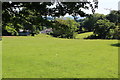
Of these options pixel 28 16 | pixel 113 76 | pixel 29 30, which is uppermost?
pixel 28 16

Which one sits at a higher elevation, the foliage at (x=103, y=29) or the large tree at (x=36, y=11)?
the foliage at (x=103, y=29)

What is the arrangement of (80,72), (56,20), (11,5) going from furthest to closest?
(80,72) → (56,20) → (11,5)

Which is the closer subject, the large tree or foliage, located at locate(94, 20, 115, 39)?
the large tree

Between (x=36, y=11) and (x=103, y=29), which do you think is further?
(x=103, y=29)

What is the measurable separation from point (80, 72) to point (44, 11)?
267 inches

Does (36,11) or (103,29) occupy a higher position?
(103,29)

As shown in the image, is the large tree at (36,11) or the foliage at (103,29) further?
the foliage at (103,29)

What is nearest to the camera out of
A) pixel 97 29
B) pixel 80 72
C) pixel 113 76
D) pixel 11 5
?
pixel 11 5

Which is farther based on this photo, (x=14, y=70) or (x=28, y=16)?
(x=14, y=70)

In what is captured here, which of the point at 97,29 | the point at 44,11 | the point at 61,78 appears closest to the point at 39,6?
the point at 44,11

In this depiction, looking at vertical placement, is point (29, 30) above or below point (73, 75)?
above

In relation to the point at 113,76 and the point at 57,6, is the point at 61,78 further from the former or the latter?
the point at 57,6

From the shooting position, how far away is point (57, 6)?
2590 mm

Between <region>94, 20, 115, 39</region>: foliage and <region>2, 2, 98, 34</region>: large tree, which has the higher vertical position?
<region>94, 20, 115, 39</region>: foliage
